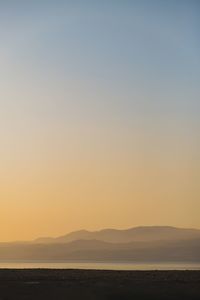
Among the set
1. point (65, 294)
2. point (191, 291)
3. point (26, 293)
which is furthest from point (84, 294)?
point (191, 291)

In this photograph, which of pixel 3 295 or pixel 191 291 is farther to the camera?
pixel 191 291

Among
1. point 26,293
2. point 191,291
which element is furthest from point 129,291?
point 26,293

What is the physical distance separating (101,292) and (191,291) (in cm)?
444

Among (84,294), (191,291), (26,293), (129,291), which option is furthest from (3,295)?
(191,291)

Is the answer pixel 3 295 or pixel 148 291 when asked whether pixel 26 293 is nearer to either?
pixel 3 295

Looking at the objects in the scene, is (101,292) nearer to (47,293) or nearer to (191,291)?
(47,293)

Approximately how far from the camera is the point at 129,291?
2795 centimetres

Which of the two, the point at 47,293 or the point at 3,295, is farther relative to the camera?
the point at 47,293

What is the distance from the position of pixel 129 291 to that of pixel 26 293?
191 inches

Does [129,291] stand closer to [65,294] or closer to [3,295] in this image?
[65,294]

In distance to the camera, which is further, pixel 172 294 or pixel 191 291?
pixel 191 291

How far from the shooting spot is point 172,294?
26672mm

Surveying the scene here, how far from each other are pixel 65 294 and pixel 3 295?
9.09 ft

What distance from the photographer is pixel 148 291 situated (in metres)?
28.1
